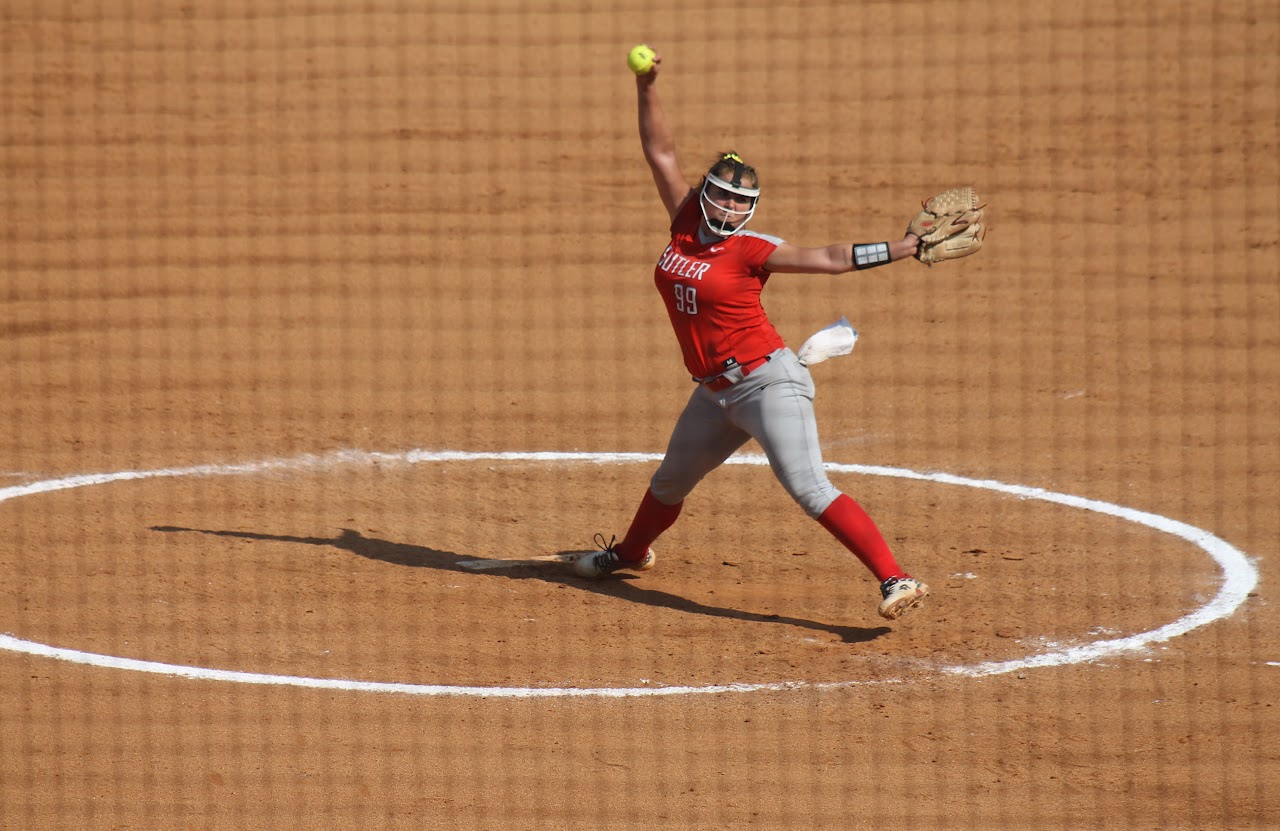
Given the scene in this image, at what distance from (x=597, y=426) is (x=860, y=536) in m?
3.40

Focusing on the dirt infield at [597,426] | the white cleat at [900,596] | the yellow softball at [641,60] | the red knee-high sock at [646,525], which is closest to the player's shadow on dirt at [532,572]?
the dirt infield at [597,426]

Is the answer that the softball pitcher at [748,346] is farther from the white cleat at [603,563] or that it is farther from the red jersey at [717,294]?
the white cleat at [603,563]

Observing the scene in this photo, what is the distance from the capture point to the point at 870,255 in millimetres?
5160

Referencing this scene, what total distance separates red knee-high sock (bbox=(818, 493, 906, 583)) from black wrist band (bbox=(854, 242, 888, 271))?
917 mm

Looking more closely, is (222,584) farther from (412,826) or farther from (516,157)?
(516,157)

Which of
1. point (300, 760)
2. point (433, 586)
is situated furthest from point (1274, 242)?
point (300, 760)

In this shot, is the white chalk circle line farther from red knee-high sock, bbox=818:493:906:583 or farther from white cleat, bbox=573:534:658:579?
white cleat, bbox=573:534:658:579

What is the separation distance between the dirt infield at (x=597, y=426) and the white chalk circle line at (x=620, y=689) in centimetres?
3

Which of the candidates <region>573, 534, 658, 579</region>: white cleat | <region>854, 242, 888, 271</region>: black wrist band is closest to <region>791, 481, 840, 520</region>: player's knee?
<region>854, 242, 888, 271</region>: black wrist band

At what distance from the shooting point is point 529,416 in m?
8.92

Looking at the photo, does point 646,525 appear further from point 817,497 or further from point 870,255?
point 870,255

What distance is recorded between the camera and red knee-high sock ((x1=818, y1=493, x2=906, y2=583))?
555cm

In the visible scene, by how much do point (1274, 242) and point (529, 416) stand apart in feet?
20.3

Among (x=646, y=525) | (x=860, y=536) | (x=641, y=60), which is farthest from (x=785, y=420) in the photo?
(x=641, y=60)
